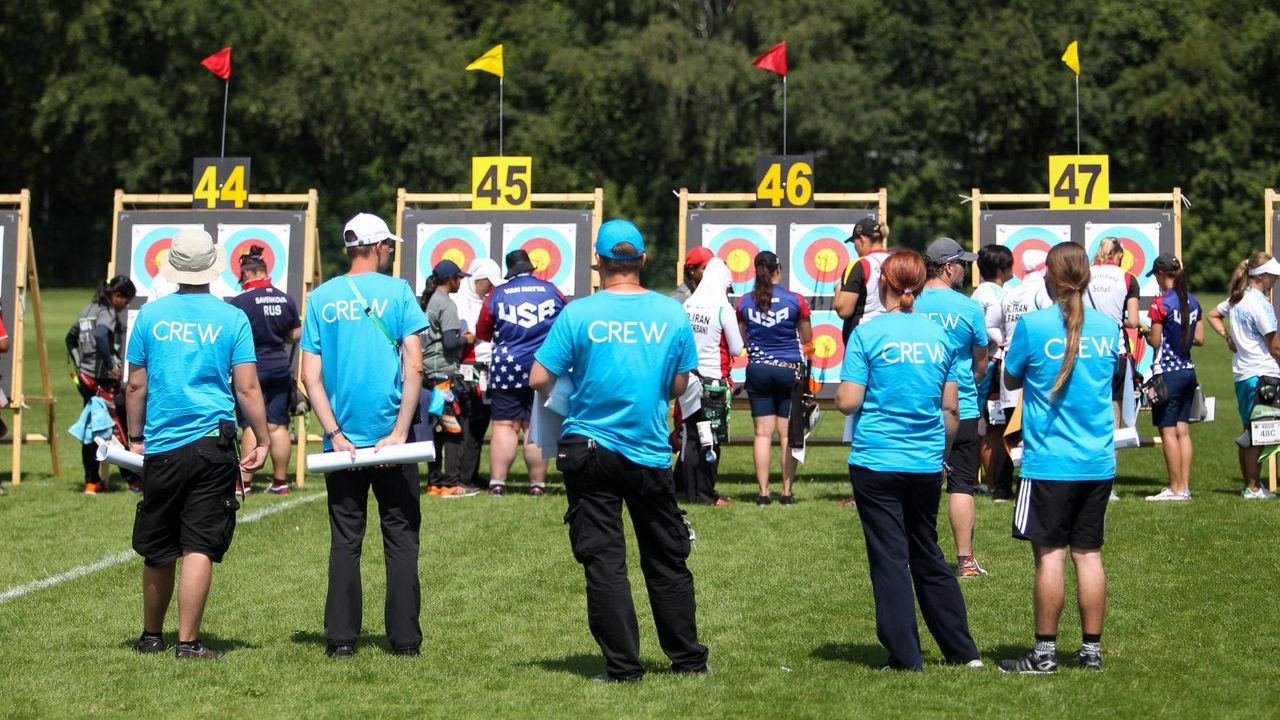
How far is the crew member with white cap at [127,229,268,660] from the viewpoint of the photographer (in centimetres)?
743

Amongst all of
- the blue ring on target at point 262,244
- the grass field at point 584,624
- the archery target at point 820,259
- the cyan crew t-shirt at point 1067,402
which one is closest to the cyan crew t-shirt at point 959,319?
the cyan crew t-shirt at point 1067,402

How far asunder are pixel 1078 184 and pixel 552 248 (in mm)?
4933

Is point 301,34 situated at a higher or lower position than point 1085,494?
higher

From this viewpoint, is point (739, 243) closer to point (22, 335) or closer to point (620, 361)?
point (22, 335)

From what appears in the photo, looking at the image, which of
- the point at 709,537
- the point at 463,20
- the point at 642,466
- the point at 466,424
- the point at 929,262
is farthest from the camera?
the point at 463,20

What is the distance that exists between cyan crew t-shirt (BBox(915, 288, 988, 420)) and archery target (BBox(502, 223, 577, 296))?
24.9 feet

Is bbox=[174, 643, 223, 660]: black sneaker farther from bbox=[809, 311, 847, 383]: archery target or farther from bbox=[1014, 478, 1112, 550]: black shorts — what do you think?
bbox=[809, 311, 847, 383]: archery target

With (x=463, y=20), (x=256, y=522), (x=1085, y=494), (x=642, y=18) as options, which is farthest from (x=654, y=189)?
(x=1085, y=494)

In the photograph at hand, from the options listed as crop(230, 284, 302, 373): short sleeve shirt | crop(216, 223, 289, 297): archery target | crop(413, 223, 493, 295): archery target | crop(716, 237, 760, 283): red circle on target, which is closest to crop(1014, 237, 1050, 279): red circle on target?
crop(716, 237, 760, 283): red circle on target

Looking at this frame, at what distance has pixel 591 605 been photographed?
22.8 ft

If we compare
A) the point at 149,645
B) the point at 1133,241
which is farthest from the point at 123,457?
the point at 1133,241

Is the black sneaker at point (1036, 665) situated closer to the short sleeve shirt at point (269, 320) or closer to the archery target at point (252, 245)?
the short sleeve shirt at point (269, 320)

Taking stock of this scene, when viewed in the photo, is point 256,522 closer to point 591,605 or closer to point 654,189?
point 591,605

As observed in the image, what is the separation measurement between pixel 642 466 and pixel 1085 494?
6.08ft
